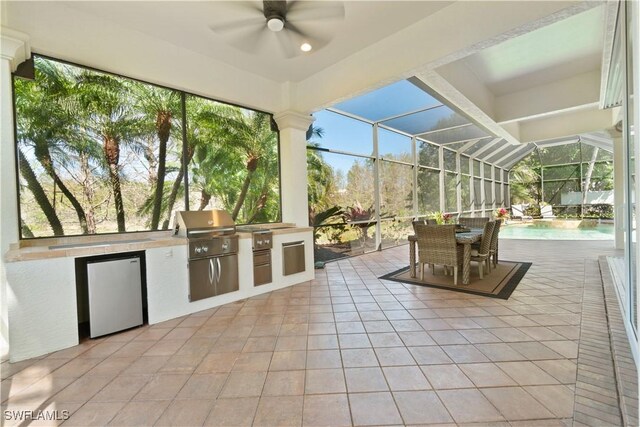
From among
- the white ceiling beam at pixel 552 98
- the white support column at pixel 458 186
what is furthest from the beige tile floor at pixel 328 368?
the white support column at pixel 458 186

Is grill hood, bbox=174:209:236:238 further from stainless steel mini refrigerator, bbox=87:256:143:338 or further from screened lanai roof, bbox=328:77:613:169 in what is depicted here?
screened lanai roof, bbox=328:77:613:169

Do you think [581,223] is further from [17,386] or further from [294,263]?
[17,386]

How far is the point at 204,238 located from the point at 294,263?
1532 mm

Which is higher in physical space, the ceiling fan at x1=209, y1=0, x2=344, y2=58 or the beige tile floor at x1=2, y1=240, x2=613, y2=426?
the ceiling fan at x1=209, y1=0, x2=344, y2=58

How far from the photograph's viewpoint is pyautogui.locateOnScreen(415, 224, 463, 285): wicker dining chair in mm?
3908

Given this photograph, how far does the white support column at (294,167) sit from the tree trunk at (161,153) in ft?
5.85

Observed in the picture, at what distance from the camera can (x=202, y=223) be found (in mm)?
3510

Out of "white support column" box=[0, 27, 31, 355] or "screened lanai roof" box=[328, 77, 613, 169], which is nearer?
"white support column" box=[0, 27, 31, 355]

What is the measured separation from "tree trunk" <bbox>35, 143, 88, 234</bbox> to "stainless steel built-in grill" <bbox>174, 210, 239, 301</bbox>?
37.4 inches

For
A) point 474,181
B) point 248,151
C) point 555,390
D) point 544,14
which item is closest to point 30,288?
point 248,151

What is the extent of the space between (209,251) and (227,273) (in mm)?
401

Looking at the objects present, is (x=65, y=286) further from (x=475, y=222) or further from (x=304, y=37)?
(x=475, y=222)

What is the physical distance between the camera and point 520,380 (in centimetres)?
184

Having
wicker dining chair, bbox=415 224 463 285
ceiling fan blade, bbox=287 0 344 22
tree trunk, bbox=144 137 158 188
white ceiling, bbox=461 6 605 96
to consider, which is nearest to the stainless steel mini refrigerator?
tree trunk, bbox=144 137 158 188
